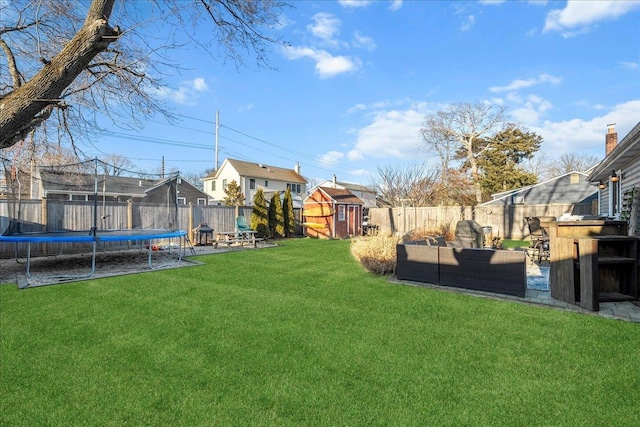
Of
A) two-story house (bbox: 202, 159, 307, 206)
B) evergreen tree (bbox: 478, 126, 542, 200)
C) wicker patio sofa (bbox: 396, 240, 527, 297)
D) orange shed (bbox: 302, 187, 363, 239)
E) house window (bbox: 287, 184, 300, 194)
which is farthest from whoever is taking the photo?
house window (bbox: 287, 184, 300, 194)

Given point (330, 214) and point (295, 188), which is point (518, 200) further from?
point (295, 188)

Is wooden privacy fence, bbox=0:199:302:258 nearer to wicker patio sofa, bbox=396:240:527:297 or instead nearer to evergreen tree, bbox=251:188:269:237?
evergreen tree, bbox=251:188:269:237

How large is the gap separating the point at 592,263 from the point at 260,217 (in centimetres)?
1188

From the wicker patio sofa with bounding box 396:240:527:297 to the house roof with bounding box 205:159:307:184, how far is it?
2339 cm

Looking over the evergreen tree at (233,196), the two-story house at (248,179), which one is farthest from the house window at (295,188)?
the evergreen tree at (233,196)

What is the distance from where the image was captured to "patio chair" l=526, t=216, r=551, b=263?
827cm

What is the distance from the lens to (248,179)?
92.5ft

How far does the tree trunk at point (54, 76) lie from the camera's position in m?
2.34

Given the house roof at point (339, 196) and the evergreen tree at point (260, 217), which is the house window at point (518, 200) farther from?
the evergreen tree at point (260, 217)

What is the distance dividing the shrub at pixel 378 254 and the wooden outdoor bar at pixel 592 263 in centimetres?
281

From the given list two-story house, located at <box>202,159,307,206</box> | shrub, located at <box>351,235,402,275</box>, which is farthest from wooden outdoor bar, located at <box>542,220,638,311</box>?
two-story house, located at <box>202,159,307,206</box>

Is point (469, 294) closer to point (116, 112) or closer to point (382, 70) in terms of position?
point (116, 112)

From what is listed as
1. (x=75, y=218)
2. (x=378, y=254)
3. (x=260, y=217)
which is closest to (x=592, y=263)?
(x=378, y=254)

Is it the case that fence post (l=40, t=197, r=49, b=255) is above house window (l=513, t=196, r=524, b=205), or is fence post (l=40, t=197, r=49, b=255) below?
below
